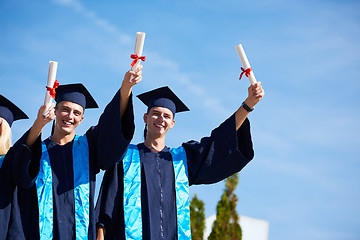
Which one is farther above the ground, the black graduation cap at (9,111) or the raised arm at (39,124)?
the black graduation cap at (9,111)

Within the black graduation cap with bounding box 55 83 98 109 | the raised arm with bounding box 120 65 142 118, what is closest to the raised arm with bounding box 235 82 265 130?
the raised arm with bounding box 120 65 142 118

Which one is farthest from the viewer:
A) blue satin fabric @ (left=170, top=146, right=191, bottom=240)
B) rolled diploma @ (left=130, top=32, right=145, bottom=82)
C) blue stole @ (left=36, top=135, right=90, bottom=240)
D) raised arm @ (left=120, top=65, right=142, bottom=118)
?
blue satin fabric @ (left=170, top=146, right=191, bottom=240)

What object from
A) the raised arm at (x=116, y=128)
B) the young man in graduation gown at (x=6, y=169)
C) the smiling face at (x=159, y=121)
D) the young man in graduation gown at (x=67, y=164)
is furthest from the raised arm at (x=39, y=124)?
the smiling face at (x=159, y=121)

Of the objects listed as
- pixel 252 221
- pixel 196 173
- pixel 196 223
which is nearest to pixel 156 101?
pixel 196 173

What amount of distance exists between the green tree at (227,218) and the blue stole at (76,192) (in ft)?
30.0

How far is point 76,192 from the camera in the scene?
5.18 meters

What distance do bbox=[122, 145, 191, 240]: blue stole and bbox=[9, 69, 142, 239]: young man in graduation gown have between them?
290 millimetres

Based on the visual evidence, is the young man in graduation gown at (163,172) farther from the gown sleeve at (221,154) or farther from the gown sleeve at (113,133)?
the gown sleeve at (113,133)

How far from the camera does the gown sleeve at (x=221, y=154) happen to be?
5.64 metres

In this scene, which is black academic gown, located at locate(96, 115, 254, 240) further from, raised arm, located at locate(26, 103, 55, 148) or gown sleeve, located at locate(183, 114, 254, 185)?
raised arm, located at locate(26, 103, 55, 148)

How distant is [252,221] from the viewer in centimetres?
1891

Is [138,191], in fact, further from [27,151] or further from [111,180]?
[27,151]

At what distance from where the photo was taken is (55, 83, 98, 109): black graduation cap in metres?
5.44

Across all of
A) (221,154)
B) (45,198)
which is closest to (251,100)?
(221,154)
